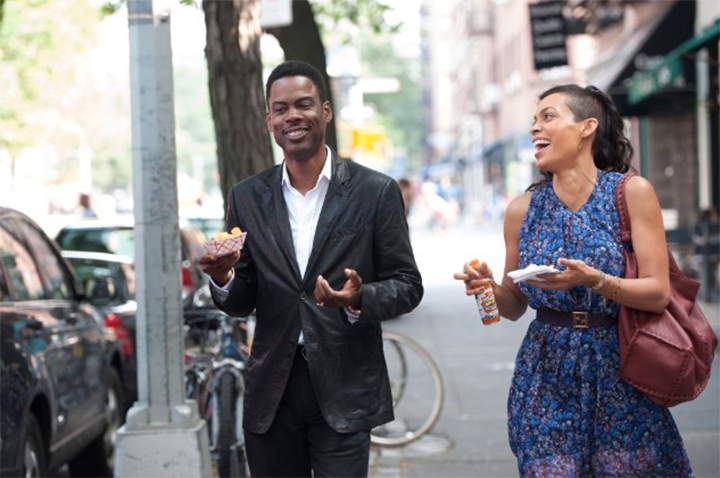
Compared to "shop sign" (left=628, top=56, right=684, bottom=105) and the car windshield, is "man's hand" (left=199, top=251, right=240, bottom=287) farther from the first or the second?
"shop sign" (left=628, top=56, right=684, bottom=105)

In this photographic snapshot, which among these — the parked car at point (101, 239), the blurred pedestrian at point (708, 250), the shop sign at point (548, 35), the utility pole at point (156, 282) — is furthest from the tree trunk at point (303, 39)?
the shop sign at point (548, 35)

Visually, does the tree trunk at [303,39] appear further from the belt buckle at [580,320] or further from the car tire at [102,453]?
the belt buckle at [580,320]

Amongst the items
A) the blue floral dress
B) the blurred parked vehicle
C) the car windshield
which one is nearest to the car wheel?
the blue floral dress

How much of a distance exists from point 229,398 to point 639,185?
3.36m

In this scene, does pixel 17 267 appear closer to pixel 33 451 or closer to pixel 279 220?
pixel 33 451

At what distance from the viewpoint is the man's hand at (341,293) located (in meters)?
3.96

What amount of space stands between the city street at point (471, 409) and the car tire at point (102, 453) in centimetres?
174

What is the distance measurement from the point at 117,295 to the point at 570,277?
7.27 meters

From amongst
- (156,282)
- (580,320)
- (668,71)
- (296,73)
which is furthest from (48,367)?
(668,71)

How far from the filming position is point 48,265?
8.22 meters

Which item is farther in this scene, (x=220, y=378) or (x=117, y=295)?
(x=117, y=295)

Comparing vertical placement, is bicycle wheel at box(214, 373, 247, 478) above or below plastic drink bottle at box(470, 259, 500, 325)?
below

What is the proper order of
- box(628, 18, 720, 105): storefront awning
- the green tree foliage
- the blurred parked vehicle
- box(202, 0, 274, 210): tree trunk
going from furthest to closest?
1. the green tree foliage
2. the blurred parked vehicle
3. box(628, 18, 720, 105): storefront awning
4. box(202, 0, 274, 210): tree trunk

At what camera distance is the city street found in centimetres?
848
